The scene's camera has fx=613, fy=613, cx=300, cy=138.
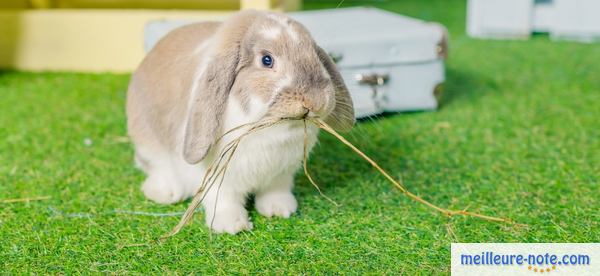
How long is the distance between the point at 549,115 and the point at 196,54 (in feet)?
5.18

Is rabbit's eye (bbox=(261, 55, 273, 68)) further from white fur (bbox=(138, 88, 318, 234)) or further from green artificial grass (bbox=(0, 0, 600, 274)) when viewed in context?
green artificial grass (bbox=(0, 0, 600, 274))

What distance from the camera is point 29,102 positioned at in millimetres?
2785

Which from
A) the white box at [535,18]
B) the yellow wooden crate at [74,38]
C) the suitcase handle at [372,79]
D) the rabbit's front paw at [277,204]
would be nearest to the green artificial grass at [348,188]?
the rabbit's front paw at [277,204]

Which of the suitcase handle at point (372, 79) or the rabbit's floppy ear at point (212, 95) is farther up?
the rabbit's floppy ear at point (212, 95)

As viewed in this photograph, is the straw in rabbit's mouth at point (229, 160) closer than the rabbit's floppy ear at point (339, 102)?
Yes

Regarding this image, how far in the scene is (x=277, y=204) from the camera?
169 cm

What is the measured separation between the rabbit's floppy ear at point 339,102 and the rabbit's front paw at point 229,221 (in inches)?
13.4

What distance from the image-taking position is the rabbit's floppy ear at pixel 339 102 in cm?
159

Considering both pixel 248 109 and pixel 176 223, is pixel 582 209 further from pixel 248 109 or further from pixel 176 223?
pixel 176 223

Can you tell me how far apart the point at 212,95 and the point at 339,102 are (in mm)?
341

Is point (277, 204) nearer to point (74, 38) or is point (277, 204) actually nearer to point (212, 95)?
point (212, 95)

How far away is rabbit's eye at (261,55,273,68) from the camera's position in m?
1.45

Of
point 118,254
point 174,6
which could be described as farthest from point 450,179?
point 174,6

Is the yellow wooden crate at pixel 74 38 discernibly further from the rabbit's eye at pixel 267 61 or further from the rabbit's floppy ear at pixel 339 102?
the rabbit's eye at pixel 267 61
